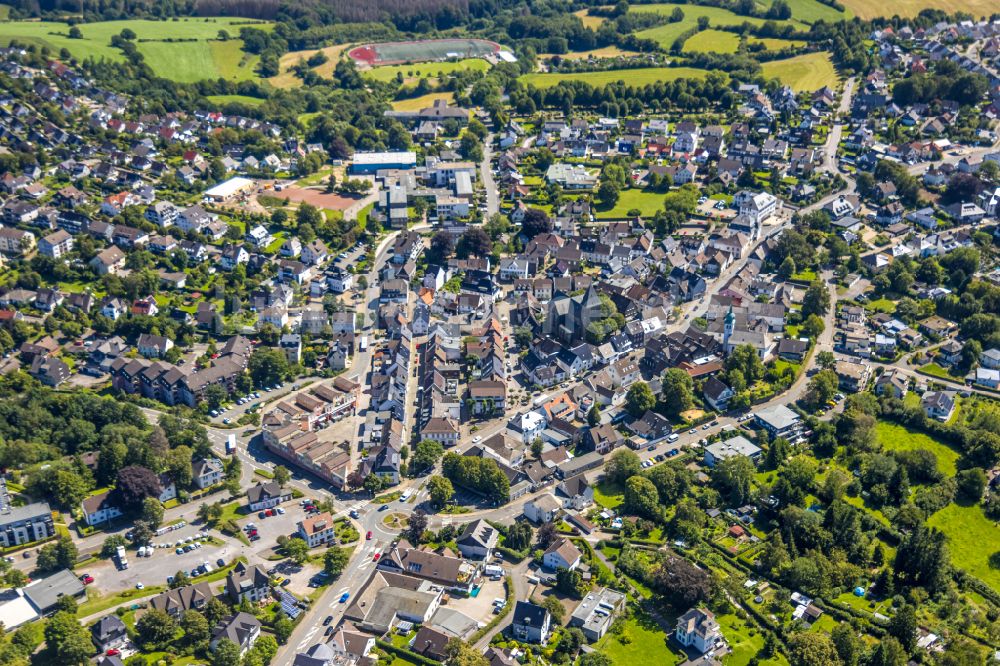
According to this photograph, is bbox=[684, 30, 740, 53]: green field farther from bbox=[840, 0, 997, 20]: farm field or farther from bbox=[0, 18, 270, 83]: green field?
bbox=[0, 18, 270, 83]: green field

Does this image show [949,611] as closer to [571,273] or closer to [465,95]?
[571,273]

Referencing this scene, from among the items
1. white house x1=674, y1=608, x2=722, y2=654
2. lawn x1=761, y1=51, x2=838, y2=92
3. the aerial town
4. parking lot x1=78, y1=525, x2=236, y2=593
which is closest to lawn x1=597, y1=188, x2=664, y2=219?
the aerial town

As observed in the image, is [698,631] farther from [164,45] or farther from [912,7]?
[912,7]

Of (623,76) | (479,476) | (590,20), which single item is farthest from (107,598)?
(590,20)

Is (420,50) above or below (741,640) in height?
above

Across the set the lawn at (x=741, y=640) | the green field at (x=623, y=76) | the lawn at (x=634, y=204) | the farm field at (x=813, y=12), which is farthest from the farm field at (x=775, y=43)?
the lawn at (x=741, y=640)

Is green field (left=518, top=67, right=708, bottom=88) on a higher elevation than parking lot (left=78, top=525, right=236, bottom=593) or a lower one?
higher
